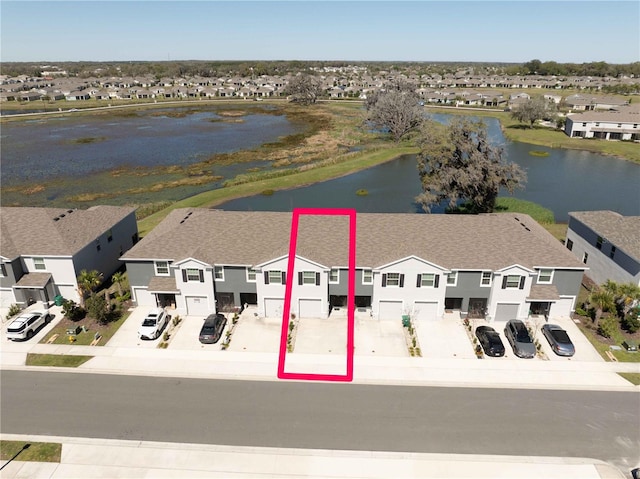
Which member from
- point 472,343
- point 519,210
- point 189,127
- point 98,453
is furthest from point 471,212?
point 189,127

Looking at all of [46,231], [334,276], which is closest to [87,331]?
[46,231]

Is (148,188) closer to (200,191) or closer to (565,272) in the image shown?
(200,191)

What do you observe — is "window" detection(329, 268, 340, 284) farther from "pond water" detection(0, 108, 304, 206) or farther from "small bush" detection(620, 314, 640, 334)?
"pond water" detection(0, 108, 304, 206)

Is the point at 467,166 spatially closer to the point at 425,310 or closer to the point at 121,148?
the point at 425,310

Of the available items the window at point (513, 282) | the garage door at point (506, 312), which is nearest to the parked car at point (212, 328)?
the garage door at point (506, 312)

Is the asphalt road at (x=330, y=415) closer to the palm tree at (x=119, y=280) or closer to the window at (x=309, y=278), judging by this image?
the window at (x=309, y=278)

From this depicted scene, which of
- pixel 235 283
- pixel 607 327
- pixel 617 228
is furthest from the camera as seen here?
pixel 617 228
